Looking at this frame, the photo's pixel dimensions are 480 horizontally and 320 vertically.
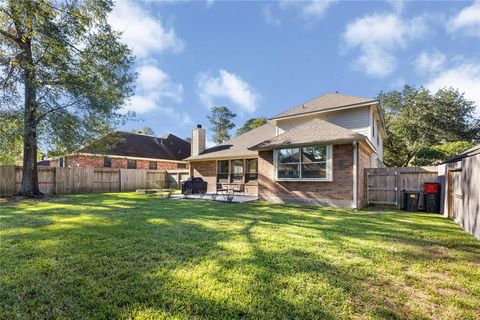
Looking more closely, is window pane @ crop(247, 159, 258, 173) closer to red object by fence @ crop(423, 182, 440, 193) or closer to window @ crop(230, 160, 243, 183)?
window @ crop(230, 160, 243, 183)

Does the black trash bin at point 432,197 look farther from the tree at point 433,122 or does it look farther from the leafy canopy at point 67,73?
the tree at point 433,122

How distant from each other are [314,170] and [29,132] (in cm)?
1342

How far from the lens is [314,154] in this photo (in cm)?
1043

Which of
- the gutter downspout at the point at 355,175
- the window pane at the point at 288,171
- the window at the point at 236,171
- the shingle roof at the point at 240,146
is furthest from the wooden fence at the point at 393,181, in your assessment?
the window at the point at 236,171

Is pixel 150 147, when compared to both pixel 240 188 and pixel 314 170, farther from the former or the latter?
pixel 314 170

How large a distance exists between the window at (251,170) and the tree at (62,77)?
861cm

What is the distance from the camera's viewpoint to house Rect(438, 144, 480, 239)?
515cm

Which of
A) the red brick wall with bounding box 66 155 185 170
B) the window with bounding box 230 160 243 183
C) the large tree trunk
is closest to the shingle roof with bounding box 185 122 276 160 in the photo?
the window with bounding box 230 160 243 183

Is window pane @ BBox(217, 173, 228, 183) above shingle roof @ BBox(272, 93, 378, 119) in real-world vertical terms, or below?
below

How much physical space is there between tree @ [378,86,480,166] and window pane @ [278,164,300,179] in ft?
66.4

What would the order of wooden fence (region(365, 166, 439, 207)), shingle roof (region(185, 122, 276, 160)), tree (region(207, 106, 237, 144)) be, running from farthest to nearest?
tree (region(207, 106, 237, 144)) < shingle roof (region(185, 122, 276, 160)) < wooden fence (region(365, 166, 439, 207))

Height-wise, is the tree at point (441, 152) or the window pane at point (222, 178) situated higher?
the tree at point (441, 152)

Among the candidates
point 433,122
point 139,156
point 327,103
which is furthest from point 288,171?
point 433,122

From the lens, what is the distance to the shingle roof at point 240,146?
15.4 metres
